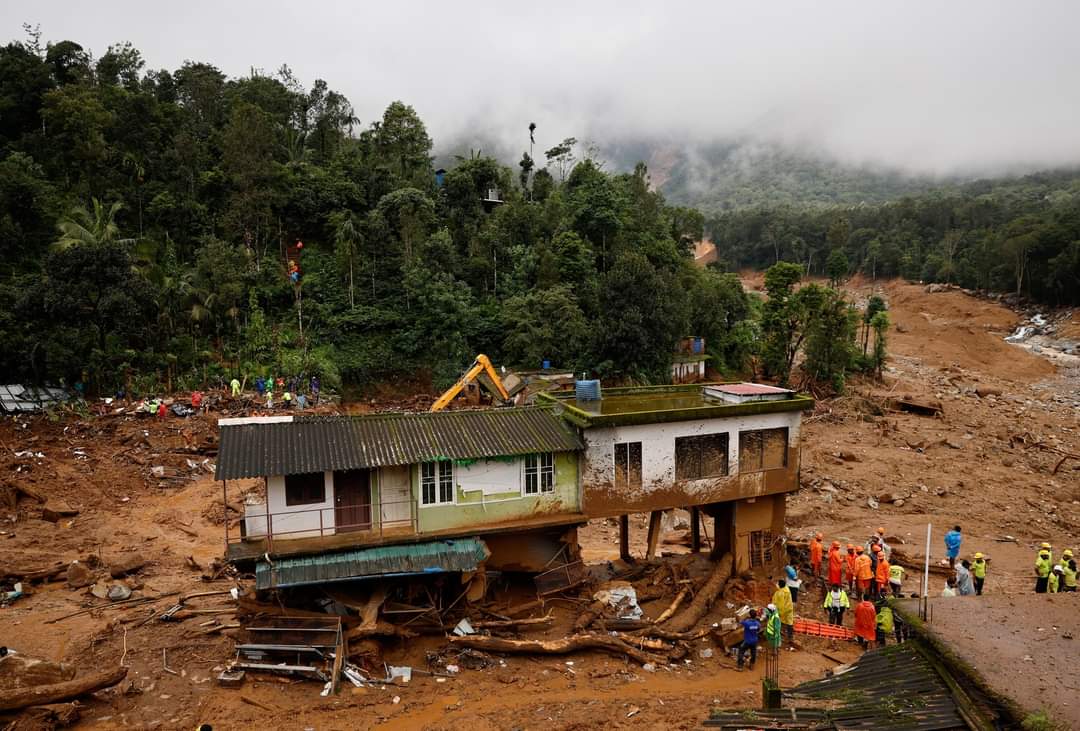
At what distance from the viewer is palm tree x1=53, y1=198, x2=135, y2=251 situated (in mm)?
33088

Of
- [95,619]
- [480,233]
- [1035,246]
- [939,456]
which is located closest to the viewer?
[95,619]

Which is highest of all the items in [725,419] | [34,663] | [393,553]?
[725,419]

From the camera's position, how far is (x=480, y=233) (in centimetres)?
4819

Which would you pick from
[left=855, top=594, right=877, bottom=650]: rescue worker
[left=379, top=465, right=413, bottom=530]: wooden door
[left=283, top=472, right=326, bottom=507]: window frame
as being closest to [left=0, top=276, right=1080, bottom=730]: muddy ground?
[left=855, top=594, right=877, bottom=650]: rescue worker

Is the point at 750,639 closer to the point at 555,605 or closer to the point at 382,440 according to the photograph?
the point at 555,605

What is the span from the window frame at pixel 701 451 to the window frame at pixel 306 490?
896cm

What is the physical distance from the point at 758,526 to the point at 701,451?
10.7ft

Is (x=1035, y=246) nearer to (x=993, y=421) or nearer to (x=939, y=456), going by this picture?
(x=993, y=421)

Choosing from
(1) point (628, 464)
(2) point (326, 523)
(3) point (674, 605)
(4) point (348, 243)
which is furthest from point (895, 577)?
(4) point (348, 243)

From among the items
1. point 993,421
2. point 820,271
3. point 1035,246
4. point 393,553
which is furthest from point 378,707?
point 820,271

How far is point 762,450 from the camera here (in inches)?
747

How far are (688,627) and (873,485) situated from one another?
1757 centimetres

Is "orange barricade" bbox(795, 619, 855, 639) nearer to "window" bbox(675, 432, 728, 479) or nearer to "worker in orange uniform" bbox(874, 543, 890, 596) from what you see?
"worker in orange uniform" bbox(874, 543, 890, 596)

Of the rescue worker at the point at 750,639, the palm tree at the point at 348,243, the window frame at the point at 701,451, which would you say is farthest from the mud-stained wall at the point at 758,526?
the palm tree at the point at 348,243
